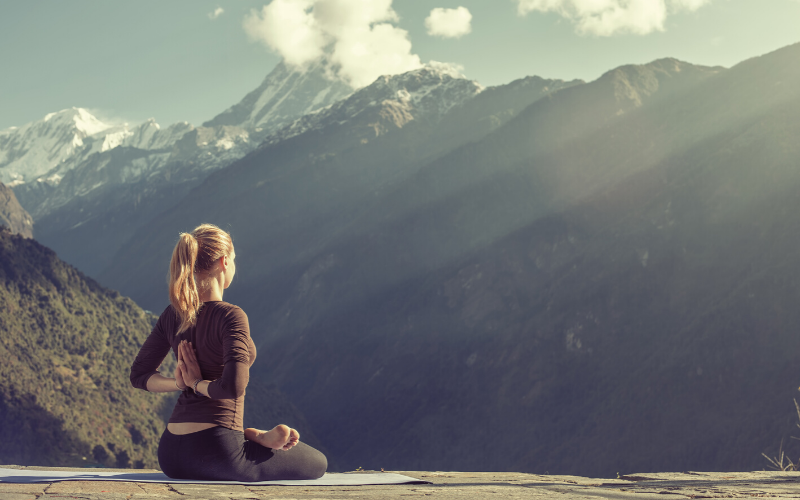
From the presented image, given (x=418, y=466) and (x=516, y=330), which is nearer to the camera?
(x=418, y=466)

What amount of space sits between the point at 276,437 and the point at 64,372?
57994 millimetres

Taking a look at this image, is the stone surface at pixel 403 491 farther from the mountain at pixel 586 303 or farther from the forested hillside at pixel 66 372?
the mountain at pixel 586 303

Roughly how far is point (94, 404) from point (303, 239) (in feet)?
359

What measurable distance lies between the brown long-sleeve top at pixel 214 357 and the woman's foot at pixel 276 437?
0.78 ft

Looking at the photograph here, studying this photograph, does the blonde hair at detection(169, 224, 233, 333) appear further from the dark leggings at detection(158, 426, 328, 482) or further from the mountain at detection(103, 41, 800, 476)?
the mountain at detection(103, 41, 800, 476)

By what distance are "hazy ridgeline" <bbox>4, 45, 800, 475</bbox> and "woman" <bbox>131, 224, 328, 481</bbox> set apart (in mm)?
60157

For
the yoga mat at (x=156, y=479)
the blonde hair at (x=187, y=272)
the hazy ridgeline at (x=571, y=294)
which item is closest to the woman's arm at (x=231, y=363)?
the blonde hair at (x=187, y=272)

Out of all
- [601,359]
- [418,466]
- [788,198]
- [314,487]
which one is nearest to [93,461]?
[418,466]

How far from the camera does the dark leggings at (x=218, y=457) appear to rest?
5.41 m

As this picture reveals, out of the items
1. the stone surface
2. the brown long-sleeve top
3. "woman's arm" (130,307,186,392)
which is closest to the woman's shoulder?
the brown long-sleeve top

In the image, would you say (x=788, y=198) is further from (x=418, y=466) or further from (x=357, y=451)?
(x=357, y=451)

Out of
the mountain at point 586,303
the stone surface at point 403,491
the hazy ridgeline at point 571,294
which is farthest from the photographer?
the hazy ridgeline at point 571,294

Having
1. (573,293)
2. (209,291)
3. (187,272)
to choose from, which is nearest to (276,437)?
(209,291)

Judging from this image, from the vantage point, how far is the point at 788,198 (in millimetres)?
81062
